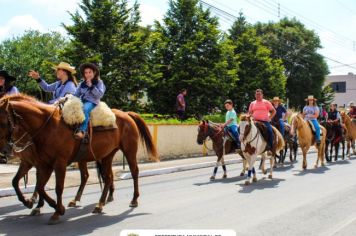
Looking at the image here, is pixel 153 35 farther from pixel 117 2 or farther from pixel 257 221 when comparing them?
pixel 257 221

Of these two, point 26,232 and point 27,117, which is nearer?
point 26,232

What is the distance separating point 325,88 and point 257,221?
5970 centimetres

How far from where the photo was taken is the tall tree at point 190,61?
2644 cm

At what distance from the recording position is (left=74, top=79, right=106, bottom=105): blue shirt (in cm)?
816

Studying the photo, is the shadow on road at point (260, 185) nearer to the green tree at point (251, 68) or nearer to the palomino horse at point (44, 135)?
the palomino horse at point (44, 135)

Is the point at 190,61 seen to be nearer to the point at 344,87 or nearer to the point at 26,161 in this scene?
the point at 26,161

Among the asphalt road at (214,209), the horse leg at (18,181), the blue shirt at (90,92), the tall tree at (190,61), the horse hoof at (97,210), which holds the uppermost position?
the tall tree at (190,61)

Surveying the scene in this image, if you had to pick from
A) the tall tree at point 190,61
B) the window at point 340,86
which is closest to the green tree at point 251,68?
the tall tree at point 190,61

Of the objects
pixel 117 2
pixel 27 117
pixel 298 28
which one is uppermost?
pixel 298 28

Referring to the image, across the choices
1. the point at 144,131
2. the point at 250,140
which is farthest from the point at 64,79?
the point at 250,140

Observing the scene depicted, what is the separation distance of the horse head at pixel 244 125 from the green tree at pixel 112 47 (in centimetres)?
1039

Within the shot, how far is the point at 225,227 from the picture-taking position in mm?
7223

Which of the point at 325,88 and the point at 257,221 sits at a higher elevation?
the point at 325,88

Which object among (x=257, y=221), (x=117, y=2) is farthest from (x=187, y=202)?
(x=117, y=2)
